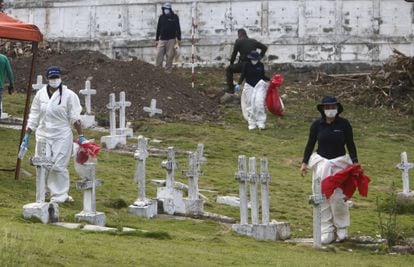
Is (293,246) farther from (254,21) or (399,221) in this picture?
(254,21)

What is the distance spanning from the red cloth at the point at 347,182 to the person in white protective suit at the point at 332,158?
0.33 feet

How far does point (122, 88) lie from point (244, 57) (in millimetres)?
2971

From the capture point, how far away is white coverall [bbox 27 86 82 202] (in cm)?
1491

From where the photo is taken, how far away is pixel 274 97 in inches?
923

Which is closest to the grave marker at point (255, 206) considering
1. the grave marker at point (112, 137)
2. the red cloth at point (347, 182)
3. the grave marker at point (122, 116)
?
the red cloth at point (347, 182)

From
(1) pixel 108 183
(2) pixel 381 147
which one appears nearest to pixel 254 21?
(2) pixel 381 147

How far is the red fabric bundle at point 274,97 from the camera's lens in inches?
901

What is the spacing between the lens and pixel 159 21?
92.7ft

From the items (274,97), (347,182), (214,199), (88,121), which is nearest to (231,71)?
(274,97)

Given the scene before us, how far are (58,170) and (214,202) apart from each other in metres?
2.67

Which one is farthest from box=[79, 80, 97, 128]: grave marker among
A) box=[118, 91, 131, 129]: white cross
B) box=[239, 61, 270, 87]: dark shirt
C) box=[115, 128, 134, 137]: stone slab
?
box=[239, 61, 270, 87]: dark shirt

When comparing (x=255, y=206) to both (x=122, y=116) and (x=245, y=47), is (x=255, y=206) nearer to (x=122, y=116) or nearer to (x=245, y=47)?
(x=122, y=116)

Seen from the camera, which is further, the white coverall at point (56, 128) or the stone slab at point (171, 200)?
the stone slab at point (171, 200)

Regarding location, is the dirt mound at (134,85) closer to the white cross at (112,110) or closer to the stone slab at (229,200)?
the white cross at (112,110)
